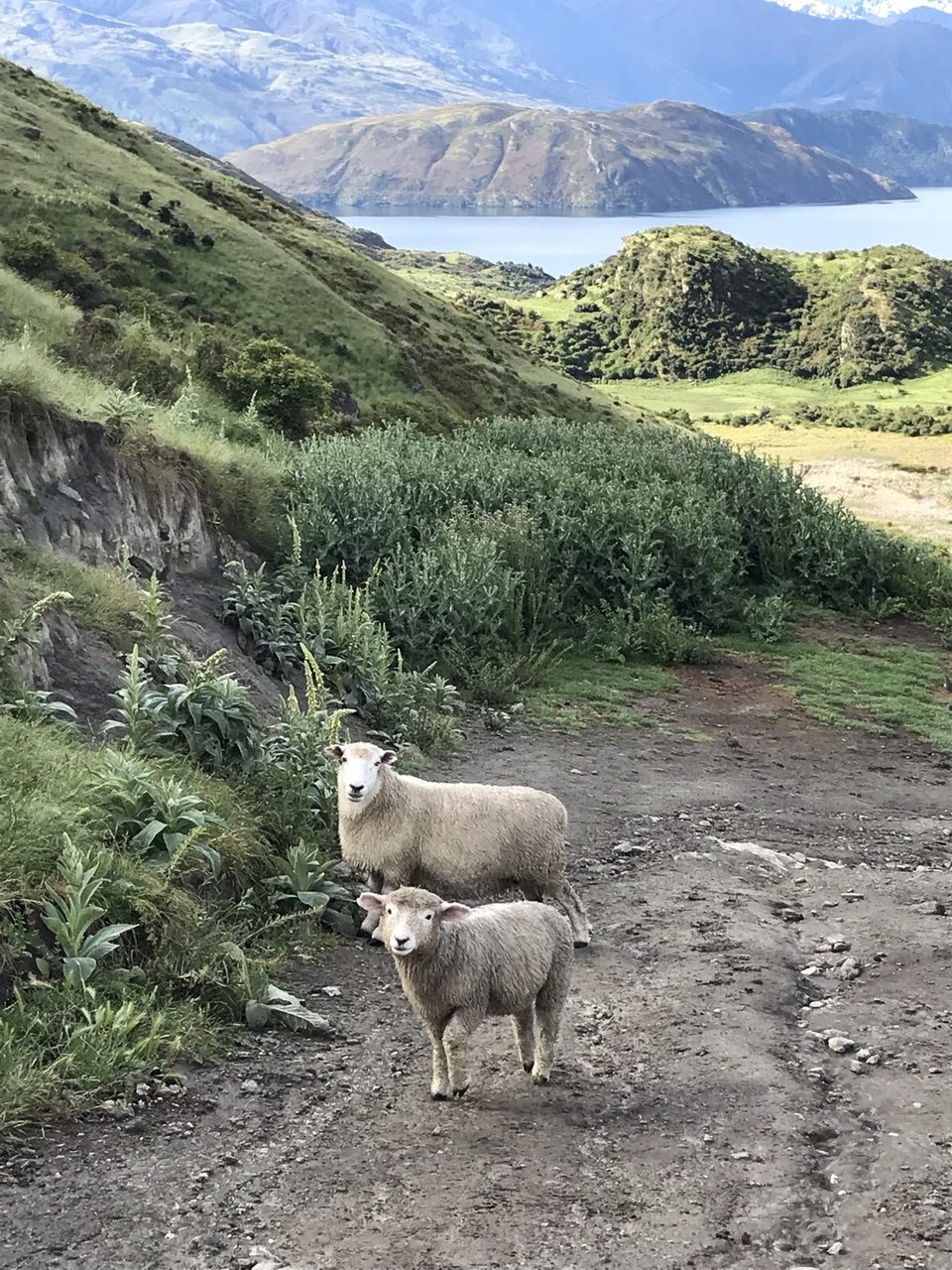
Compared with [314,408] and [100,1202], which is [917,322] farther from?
[100,1202]

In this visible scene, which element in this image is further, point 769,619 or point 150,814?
point 769,619

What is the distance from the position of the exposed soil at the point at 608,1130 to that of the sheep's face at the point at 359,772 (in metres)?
1.00

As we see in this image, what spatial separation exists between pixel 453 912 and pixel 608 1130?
1256mm

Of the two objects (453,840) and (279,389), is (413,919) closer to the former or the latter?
(453,840)

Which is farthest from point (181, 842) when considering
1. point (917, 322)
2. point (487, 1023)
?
point (917, 322)

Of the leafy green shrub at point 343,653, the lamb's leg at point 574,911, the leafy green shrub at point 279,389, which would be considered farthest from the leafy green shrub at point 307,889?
the leafy green shrub at point 279,389

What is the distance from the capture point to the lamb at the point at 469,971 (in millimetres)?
6020

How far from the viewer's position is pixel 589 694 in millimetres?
16078

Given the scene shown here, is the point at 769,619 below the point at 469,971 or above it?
below

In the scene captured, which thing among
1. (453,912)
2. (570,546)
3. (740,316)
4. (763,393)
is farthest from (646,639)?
(740,316)

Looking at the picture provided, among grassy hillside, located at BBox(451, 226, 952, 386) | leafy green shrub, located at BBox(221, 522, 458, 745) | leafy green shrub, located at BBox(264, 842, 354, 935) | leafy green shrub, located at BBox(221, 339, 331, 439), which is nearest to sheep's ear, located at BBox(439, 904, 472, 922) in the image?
leafy green shrub, located at BBox(264, 842, 354, 935)

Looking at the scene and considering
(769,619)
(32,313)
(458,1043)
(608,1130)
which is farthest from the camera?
(32,313)

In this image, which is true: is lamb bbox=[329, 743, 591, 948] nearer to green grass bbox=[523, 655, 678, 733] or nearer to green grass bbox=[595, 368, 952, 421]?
green grass bbox=[523, 655, 678, 733]

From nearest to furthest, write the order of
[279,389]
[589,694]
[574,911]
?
[574,911]
[589,694]
[279,389]
